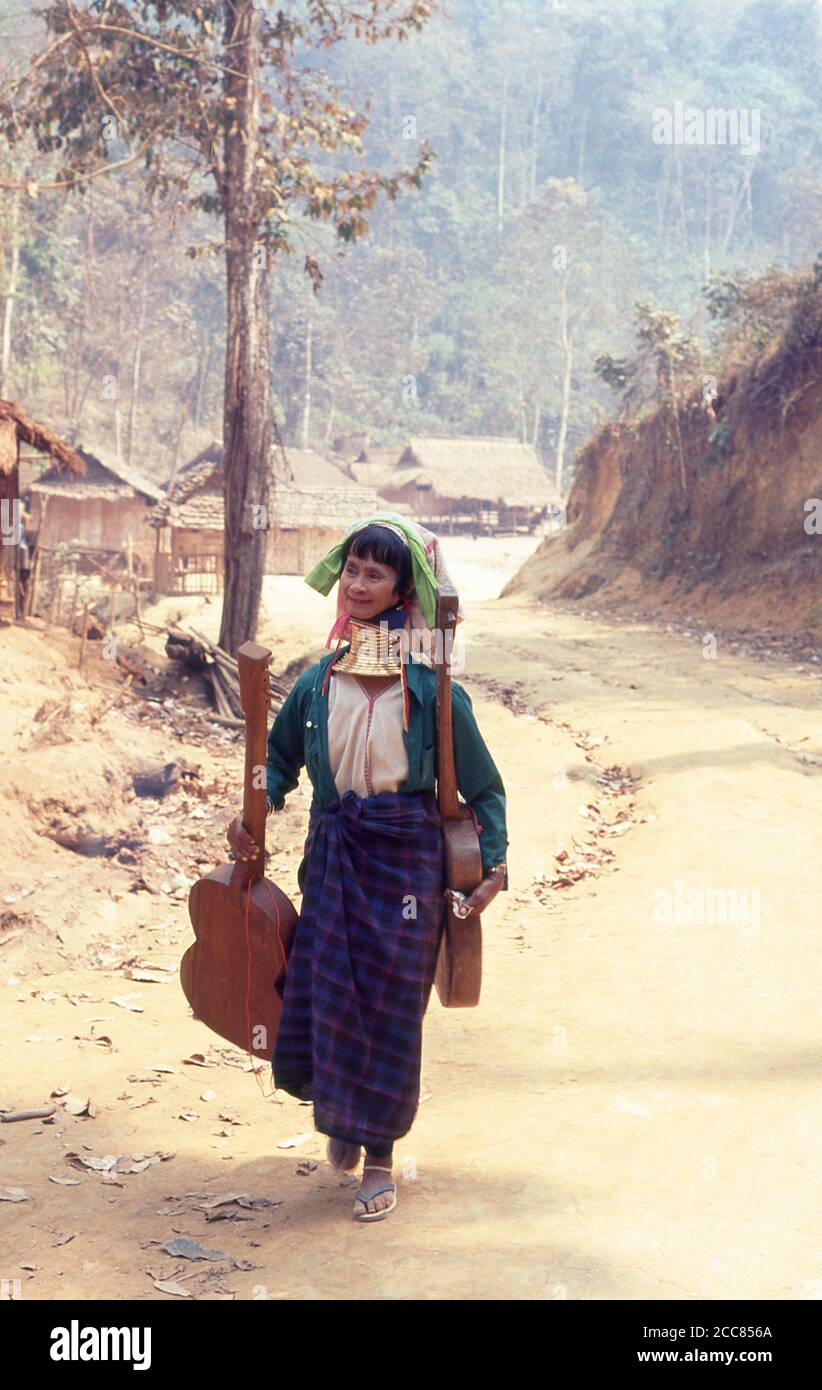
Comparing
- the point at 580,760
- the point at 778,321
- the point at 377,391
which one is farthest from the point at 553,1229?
the point at 377,391

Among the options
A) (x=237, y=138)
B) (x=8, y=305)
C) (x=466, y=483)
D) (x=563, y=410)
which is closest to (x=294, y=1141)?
(x=237, y=138)

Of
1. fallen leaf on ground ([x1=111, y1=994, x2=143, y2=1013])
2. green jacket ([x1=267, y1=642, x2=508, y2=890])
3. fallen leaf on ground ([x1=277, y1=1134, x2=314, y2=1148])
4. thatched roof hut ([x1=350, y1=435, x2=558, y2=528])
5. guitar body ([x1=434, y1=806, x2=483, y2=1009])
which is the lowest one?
fallen leaf on ground ([x1=111, y1=994, x2=143, y2=1013])

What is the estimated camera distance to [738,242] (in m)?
76.0

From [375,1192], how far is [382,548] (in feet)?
5.15

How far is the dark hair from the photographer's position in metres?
3.17

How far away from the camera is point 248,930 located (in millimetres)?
3277

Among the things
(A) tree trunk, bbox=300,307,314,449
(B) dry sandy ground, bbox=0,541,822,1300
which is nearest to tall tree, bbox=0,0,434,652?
(B) dry sandy ground, bbox=0,541,822,1300

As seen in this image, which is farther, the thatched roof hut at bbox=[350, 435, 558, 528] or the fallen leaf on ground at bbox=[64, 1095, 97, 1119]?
Answer: the thatched roof hut at bbox=[350, 435, 558, 528]

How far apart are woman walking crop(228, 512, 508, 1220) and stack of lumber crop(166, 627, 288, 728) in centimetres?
798

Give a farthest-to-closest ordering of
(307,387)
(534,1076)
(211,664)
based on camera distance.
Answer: (307,387) < (211,664) < (534,1076)

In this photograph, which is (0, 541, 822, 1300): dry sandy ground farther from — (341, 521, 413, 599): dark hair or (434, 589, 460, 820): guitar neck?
(341, 521, 413, 599): dark hair

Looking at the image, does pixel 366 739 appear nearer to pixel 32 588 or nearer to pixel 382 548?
pixel 382 548

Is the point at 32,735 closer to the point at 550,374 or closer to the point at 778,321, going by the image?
the point at 778,321

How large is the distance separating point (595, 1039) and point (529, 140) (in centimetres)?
8718
